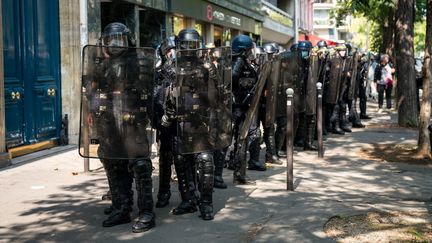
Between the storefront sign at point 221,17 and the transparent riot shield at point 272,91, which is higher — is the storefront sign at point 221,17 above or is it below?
above

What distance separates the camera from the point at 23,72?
928cm

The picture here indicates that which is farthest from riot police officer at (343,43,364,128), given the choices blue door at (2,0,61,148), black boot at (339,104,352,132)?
blue door at (2,0,61,148)

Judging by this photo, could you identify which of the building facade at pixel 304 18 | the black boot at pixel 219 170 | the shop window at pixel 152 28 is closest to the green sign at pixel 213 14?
the shop window at pixel 152 28

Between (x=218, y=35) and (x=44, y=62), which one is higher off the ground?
(x=218, y=35)

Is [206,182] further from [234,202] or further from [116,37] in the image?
[116,37]

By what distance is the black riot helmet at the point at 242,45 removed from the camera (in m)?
7.56

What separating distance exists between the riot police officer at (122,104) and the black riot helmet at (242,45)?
96.3 inches

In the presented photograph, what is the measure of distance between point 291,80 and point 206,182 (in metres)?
4.37

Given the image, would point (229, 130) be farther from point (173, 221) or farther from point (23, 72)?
point (23, 72)

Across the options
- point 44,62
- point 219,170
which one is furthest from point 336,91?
point 44,62

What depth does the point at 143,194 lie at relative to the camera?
17.7ft

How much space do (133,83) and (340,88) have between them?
8.76 m

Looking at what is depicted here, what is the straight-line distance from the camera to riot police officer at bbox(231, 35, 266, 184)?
7.59 m

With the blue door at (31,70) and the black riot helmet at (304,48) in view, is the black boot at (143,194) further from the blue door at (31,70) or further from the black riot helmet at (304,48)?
the black riot helmet at (304,48)
